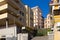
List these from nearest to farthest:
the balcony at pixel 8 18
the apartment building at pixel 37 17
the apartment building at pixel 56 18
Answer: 1. the apartment building at pixel 56 18
2. the balcony at pixel 8 18
3. the apartment building at pixel 37 17

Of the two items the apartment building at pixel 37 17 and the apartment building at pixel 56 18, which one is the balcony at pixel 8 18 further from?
the apartment building at pixel 37 17

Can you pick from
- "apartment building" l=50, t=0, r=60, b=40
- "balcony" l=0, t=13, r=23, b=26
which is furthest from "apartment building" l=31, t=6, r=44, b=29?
"apartment building" l=50, t=0, r=60, b=40

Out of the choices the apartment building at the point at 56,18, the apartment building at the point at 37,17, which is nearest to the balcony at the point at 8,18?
the apartment building at the point at 56,18

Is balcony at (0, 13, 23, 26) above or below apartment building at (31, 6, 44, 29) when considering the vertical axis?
below

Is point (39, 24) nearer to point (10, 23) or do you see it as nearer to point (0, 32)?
point (10, 23)

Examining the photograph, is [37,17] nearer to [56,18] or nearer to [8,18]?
[8,18]

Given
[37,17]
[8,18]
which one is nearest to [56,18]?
[8,18]

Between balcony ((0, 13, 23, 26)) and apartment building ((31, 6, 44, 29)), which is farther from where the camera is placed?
apartment building ((31, 6, 44, 29))

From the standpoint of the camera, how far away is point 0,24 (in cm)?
4188

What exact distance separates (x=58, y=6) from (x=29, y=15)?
39881mm

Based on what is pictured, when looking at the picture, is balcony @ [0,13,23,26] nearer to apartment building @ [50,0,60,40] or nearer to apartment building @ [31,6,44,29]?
apartment building @ [50,0,60,40]

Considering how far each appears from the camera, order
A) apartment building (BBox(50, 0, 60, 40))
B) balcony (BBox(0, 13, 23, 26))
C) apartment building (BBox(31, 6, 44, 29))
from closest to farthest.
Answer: apartment building (BBox(50, 0, 60, 40)), balcony (BBox(0, 13, 23, 26)), apartment building (BBox(31, 6, 44, 29))

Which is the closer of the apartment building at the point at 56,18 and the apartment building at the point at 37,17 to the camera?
the apartment building at the point at 56,18

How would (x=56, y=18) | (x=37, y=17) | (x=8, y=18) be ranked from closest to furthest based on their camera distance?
(x=56, y=18) < (x=8, y=18) < (x=37, y=17)
